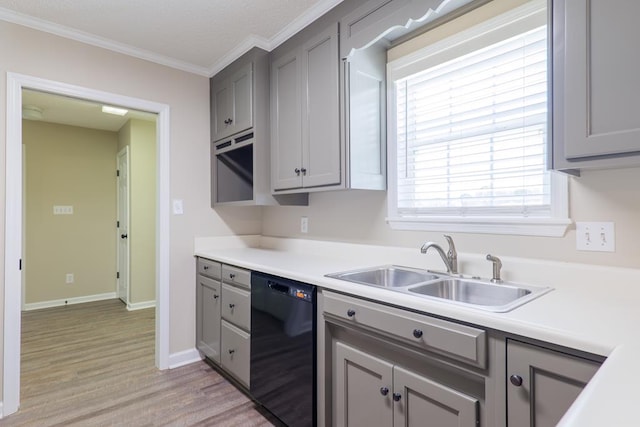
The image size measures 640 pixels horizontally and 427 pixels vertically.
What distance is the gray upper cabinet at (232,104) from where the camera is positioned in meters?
2.57

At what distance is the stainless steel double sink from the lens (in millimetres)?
1478

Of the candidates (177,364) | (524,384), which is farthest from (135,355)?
(524,384)

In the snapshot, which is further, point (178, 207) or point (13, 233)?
point (178, 207)

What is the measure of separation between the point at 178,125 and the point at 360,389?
2398 mm

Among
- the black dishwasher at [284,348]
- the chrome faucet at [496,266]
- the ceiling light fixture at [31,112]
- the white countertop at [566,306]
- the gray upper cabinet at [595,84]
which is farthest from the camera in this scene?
the ceiling light fixture at [31,112]

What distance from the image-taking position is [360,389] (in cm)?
154

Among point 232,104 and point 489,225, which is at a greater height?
point 232,104

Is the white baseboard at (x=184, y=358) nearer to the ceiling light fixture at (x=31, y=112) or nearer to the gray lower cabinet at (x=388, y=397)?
the gray lower cabinet at (x=388, y=397)

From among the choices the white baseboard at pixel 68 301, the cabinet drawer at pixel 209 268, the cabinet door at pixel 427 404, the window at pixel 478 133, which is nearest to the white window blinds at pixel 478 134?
the window at pixel 478 133

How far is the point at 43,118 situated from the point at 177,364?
12.1ft

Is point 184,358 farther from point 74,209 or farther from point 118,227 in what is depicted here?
point 74,209

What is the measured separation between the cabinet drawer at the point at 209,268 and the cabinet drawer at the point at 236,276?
103 millimetres

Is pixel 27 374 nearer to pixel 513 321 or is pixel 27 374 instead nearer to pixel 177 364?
pixel 177 364

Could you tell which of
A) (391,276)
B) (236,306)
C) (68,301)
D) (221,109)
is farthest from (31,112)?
(391,276)
